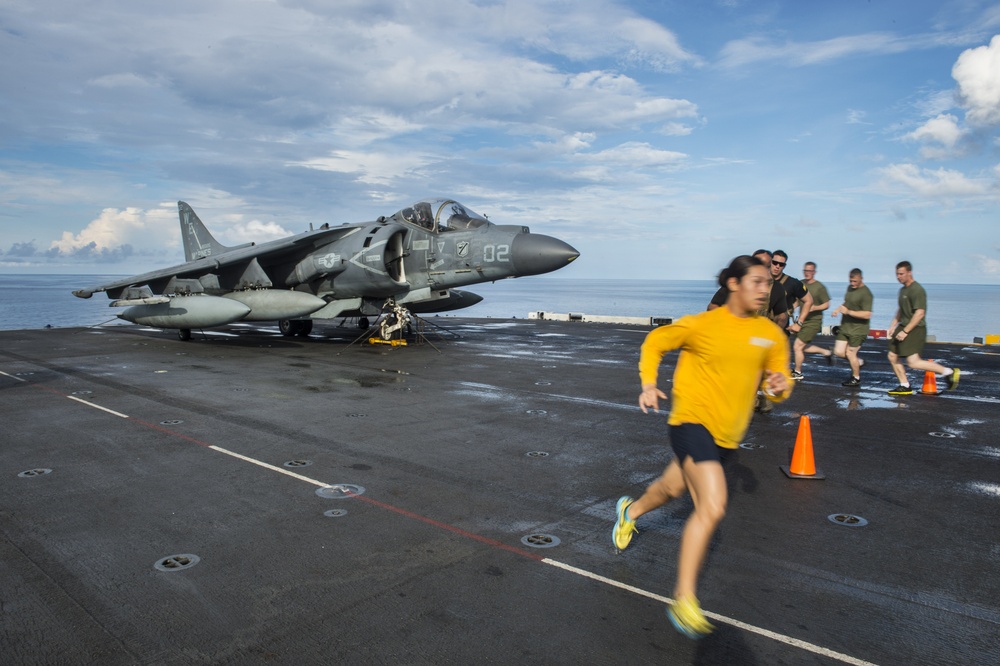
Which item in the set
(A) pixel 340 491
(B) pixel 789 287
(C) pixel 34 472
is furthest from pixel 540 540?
(B) pixel 789 287

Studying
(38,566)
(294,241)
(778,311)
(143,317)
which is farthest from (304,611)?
(143,317)

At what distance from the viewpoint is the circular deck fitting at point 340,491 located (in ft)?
18.4

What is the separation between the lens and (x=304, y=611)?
3660 mm

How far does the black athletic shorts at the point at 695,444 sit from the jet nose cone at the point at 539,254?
37.0 feet

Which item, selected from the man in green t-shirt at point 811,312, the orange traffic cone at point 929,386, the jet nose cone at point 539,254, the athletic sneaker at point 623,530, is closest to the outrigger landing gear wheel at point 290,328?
the jet nose cone at point 539,254

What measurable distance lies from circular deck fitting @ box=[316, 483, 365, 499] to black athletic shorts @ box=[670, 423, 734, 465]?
10.1 feet

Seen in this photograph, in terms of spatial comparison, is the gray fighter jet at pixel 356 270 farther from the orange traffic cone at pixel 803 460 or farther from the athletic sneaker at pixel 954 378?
the orange traffic cone at pixel 803 460

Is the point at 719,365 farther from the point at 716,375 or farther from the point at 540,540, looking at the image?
the point at 540,540

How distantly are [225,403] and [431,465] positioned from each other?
4.73m

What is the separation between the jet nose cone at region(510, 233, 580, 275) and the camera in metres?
15.0

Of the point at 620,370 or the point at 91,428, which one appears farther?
the point at 620,370

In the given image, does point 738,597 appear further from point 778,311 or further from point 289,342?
point 289,342

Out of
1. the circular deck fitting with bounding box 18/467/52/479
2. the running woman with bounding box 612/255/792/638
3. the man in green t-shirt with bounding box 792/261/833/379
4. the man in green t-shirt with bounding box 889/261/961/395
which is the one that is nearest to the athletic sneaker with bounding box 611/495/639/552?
the running woman with bounding box 612/255/792/638

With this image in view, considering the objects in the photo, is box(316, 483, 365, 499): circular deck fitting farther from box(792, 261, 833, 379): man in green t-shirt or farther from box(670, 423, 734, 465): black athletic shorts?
box(792, 261, 833, 379): man in green t-shirt
